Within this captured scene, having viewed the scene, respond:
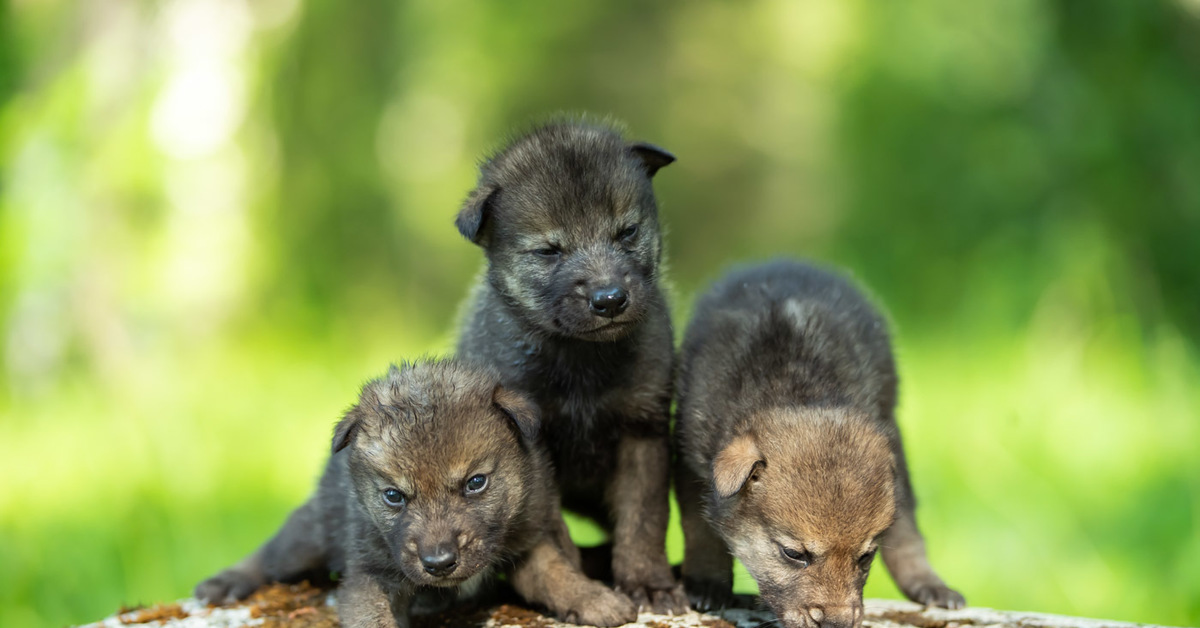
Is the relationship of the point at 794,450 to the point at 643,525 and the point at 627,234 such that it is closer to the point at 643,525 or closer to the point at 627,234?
the point at 643,525

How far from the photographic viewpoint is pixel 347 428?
4176 millimetres

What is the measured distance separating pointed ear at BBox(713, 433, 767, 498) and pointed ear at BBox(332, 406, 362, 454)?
1.31 meters

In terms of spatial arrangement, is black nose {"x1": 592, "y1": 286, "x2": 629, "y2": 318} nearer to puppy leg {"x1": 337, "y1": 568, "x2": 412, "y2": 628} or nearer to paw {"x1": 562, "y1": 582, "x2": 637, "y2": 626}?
paw {"x1": 562, "y1": 582, "x2": 637, "y2": 626}

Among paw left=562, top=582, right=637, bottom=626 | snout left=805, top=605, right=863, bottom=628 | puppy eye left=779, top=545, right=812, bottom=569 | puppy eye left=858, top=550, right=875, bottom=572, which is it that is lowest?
paw left=562, top=582, right=637, bottom=626

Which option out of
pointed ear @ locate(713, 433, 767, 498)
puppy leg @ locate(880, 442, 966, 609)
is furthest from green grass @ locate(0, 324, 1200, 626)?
pointed ear @ locate(713, 433, 767, 498)

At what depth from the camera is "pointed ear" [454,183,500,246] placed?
4777mm

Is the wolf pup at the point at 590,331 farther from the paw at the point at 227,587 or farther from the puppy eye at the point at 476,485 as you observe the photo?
the paw at the point at 227,587

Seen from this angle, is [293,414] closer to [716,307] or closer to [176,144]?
[176,144]

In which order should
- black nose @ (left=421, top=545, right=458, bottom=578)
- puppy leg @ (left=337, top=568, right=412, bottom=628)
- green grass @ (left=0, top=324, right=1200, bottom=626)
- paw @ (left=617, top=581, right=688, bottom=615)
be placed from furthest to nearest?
green grass @ (left=0, top=324, right=1200, bottom=626)
paw @ (left=617, top=581, right=688, bottom=615)
puppy leg @ (left=337, top=568, right=412, bottom=628)
black nose @ (left=421, top=545, right=458, bottom=578)

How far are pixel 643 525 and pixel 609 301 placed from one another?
3.08ft

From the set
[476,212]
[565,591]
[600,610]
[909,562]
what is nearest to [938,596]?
[909,562]

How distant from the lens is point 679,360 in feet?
16.3

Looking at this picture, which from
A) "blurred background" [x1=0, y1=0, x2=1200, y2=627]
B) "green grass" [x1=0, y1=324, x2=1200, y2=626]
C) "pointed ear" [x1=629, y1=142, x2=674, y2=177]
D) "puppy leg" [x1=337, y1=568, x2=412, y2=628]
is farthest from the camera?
"blurred background" [x1=0, y1=0, x2=1200, y2=627]

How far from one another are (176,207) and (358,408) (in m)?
5.44
